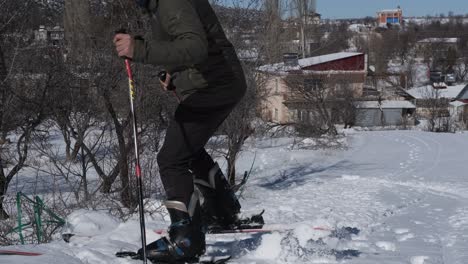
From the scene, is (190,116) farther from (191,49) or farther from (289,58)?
(289,58)

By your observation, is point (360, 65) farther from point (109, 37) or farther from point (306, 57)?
point (109, 37)

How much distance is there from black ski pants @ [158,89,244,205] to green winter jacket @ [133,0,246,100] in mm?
56

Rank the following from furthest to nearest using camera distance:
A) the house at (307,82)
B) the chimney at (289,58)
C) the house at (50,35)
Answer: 1. the house at (307,82)
2. the chimney at (289,58)
3. the house at (50,35)

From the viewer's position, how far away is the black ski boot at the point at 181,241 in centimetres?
330

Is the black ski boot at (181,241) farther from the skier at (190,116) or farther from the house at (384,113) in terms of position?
the house at (384,113)

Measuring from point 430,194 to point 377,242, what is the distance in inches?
249

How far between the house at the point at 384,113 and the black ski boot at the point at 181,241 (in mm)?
43503

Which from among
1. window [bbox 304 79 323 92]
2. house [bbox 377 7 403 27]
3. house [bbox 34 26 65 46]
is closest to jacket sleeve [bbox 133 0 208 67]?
house [bbox 34 26 65 46]

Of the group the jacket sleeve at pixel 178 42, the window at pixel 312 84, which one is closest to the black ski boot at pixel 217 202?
the jacket sleeve at pixel 178 42

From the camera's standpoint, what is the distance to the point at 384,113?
55344 millimetres

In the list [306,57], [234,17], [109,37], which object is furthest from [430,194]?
[306,57]

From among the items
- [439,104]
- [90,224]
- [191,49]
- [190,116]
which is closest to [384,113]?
[439,104]

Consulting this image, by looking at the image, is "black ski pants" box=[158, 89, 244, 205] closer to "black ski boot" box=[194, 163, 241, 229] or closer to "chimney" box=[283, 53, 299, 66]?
"black ski boot" box=[194, 163, 241, 229]

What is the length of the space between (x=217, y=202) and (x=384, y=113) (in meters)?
53.3
